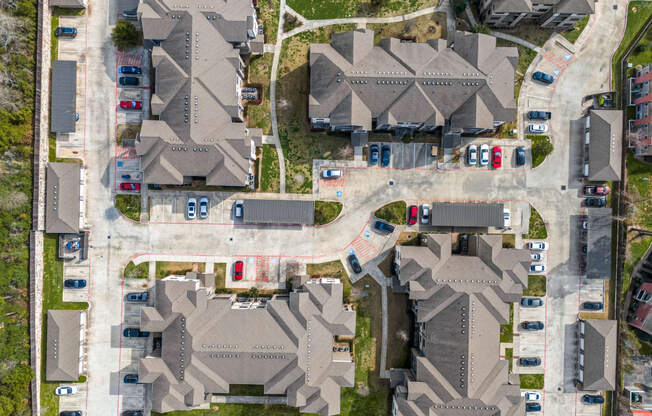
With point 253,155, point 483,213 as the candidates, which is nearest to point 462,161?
point 483,213

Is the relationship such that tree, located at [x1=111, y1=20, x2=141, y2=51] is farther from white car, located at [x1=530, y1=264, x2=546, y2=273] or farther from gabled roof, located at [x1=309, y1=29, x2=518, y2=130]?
white car, located at [x1=530, y1=264, x2=546, y2=273]

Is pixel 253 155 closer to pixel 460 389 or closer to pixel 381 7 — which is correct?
pixel 381 7

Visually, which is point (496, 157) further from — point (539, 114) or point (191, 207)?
point (191, 207)

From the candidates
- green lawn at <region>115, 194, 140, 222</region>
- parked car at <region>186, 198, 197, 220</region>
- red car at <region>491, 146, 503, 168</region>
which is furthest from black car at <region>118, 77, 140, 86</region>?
red car at <region>491, 146, 503, 168</region>

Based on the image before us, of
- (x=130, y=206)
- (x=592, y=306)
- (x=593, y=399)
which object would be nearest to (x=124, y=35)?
(x=130, y=206)

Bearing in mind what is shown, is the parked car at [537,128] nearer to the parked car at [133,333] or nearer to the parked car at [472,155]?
the parked car at [472,155]
